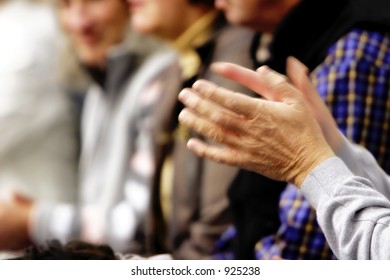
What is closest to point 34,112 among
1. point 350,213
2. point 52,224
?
point 52,224

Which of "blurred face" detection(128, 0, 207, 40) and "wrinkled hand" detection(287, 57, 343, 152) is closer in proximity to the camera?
"wrinkled hand" detection(287, 57, 343, 152)

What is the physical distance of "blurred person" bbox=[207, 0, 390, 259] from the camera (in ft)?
5.72

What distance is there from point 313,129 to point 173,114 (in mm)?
853

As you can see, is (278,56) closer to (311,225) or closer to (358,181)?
(311,225)

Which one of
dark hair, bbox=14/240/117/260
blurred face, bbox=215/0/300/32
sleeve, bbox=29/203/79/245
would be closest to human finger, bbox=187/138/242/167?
dark hair, bbox=14/240/117/260

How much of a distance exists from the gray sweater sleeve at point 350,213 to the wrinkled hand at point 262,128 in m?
0.04

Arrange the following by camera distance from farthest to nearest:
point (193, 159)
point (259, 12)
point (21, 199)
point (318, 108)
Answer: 1. point (21, 199)
2. point (193, 159)
3. point (259, 12)
4. point (318, 108)

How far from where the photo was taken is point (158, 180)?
228 centimetres

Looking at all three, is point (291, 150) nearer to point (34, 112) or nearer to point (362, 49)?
point (362, 49)

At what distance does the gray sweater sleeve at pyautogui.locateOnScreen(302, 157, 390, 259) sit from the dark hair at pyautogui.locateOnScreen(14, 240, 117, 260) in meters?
0.41

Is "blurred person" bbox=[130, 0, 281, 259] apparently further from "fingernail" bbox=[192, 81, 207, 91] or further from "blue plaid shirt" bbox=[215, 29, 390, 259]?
"fingernail" bbox=[192, 81, 207, 91]

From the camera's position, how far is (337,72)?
1.76 metres

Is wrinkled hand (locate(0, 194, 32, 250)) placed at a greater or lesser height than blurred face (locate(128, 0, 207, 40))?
lesser

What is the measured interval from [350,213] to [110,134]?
123 centimetres
